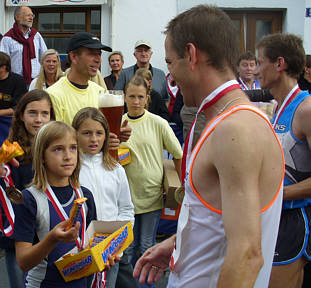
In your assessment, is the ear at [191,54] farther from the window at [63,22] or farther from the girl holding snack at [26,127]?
the window at [63,22]

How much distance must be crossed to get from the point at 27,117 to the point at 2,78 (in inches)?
100

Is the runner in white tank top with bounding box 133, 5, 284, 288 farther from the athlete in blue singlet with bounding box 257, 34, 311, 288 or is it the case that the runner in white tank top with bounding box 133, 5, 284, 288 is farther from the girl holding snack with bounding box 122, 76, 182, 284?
the girl holding snack with bounding box 122, 76, 182, 284

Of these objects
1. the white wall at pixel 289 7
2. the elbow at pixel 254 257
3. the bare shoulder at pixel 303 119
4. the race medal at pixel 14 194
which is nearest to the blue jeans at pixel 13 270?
the race medal at pixel 14 194

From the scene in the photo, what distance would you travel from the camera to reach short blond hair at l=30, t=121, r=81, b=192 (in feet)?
8.50

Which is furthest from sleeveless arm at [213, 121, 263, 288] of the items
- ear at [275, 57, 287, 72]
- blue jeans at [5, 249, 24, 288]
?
blue jeans at [5, 249, 24, 288]

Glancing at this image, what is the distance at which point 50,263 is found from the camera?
8.25 ft

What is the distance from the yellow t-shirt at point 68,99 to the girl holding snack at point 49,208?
2.51ft

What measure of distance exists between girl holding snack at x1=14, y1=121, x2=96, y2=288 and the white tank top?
792mm

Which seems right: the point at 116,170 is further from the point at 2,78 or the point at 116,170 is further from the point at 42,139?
the point at 2,78

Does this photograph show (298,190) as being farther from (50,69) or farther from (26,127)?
(50,69)

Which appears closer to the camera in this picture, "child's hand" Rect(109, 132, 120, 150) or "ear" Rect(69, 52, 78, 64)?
"child's hand" Rect(109, 132, 120, 150)

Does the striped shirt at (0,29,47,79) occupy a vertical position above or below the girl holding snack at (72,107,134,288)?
above

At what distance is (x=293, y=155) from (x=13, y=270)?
2.05m

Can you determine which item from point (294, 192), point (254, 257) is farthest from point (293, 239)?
point (254, 257)
